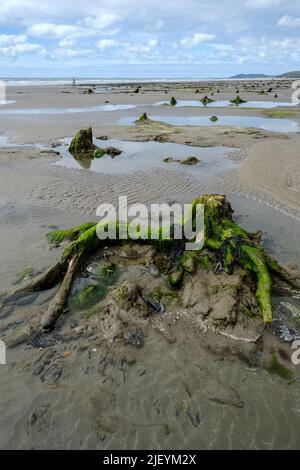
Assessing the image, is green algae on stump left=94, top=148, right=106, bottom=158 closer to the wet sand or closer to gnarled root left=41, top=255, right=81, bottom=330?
the wet sand

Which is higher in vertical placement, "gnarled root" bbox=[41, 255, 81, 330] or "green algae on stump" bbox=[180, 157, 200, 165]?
"green algae on stump" bbox=[180, 157, 200, 165]

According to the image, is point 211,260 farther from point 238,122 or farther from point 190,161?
point 238,122

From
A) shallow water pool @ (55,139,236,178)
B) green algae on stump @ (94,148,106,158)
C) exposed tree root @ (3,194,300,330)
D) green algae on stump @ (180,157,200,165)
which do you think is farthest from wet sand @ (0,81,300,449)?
green algae on stump @ (94,148,106,158)

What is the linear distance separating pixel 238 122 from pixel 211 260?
95.5 ft

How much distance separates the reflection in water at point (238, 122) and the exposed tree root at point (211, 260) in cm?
2295

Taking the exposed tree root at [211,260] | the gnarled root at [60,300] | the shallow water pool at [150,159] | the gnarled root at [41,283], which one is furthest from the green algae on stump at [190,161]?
the gnarled root at [41,283]

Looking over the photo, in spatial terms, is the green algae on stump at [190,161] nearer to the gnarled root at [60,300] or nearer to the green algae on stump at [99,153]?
the green algae on stump at [99,153]

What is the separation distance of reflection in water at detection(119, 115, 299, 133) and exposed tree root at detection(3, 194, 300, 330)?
23.0 meters

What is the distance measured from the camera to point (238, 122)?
110ft

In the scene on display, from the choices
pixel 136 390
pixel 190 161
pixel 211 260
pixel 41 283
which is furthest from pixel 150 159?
pixel 136 390

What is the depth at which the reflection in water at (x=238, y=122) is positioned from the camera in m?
29.7

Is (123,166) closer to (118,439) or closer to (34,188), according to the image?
(34,188)

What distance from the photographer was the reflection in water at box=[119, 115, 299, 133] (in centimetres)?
2973

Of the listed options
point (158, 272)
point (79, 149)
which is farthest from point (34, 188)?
point (158, 272)
